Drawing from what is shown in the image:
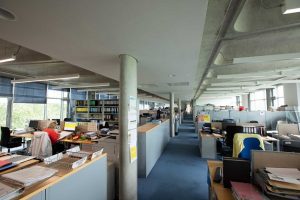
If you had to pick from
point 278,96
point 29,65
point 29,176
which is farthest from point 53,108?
point 278,96

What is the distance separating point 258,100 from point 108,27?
13.7m

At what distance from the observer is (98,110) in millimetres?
8164

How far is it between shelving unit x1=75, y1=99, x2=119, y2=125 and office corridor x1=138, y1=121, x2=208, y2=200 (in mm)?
3671

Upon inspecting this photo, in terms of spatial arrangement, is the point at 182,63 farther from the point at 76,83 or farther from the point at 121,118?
the point at 76,83

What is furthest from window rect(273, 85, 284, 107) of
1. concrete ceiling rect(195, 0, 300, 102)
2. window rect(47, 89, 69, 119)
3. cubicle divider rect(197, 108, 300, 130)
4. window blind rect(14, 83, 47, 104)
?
window blind rect(14, 83, 47, 104)

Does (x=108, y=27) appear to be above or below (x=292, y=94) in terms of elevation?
above

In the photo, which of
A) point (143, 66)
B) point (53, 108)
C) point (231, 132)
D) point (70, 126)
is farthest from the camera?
point (53, 108)

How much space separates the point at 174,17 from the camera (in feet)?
5.06

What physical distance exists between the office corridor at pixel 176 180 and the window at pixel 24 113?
21.1 feet

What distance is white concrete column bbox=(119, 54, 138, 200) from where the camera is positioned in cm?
243

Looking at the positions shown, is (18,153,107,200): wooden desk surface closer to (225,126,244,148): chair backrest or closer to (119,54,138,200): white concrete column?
(119,54,138,200): white concrete column

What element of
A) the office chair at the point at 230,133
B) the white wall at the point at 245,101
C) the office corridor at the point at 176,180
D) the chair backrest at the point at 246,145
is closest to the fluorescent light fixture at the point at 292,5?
the chair backrest at the point at 246,145

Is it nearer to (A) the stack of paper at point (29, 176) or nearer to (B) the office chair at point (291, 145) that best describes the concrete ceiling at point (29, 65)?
(A) the stack of paper at point (29, 176)

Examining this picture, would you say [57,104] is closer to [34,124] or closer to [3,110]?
[3,110]
